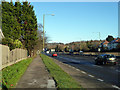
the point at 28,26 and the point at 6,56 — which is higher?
the point at 28,26

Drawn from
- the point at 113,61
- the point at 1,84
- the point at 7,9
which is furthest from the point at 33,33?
the point at 1,84

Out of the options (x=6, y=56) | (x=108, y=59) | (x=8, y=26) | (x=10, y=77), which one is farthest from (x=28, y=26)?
(x=10, y=77)

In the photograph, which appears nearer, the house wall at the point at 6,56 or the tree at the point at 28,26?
the house wall at the point at 6,56

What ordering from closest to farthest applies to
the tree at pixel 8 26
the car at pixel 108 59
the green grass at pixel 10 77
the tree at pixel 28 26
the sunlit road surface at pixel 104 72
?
the green grass at pixel 10 77 → the sunlit road surface at pixel 104 72 → the car at pixel 108 59 → the tree at pixel 8 26 → the tree at pixel 28 26

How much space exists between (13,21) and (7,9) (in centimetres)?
305

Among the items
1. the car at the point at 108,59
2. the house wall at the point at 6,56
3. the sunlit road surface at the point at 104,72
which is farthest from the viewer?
the car at the point at 108,59

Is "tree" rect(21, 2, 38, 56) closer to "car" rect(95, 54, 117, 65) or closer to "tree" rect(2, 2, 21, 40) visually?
"tree" rect(2, 2, 21, 40)

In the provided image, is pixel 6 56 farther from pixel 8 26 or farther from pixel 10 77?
pixel 8 26

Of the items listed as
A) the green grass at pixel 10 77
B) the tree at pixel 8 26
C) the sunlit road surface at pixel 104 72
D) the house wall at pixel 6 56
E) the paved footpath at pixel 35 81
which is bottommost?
the sunlit road surface at pixel 104 72

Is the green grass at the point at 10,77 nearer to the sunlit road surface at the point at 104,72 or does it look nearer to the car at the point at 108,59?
the sunlit road surface at the point at 104,72

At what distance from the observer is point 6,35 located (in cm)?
2834

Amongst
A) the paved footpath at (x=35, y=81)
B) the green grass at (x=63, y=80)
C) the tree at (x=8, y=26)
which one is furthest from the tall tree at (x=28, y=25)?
the paved footpath at (x=35, y=81)

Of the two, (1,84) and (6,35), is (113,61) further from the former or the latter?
(1,84)

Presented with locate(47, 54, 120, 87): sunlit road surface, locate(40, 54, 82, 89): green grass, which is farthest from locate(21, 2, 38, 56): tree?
locate(40, 54, 82, 89): green grass
